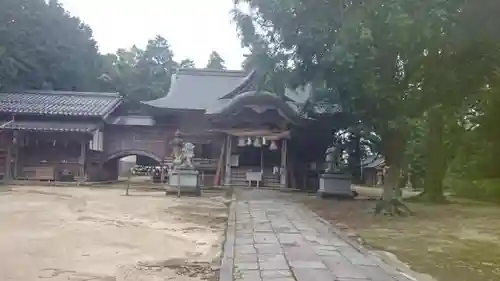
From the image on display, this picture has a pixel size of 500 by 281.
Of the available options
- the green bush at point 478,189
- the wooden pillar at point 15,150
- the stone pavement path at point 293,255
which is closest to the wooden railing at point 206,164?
the wooden pillar at point 15,150

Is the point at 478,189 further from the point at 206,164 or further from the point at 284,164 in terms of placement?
the point at 206,164

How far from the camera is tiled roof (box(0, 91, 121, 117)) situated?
914 inches

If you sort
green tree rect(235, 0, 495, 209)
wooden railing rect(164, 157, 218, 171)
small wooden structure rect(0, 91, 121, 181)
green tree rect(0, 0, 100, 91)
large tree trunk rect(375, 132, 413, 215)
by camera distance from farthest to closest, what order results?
green tree rect(0, 0, 100, 91)
small wooden structure rect(0, 91, 121, 181)
wooden railing rect(164, 157, 218, 171)
large tree trunk rect(375, 132, 413, 215)
green tree rect(235, 0, 495, 209)

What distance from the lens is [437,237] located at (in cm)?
878

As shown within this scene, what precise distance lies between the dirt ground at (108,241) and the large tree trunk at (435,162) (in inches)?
334

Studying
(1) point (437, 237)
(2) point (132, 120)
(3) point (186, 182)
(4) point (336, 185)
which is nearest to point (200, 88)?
(2) point (132, 120)

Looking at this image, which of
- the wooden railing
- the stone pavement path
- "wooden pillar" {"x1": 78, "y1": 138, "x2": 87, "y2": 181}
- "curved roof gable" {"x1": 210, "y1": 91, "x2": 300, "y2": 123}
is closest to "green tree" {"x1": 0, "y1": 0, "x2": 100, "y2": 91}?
"wooden pillar" {"x1": 78, "y1": 138, "x2": 87, "y2": 181}

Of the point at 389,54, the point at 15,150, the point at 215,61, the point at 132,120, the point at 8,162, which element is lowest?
the point at 8,162

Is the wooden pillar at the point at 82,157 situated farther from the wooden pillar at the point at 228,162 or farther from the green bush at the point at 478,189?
the green bush at the point at 478,189

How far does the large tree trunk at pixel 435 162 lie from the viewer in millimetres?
17391

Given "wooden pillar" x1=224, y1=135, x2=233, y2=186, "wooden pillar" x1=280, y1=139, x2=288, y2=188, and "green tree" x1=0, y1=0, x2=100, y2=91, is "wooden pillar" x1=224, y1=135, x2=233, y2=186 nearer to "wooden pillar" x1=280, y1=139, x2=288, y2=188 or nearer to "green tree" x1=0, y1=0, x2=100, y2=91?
"wooden pillar" x1=280, y1=139, x2=288, y2=188

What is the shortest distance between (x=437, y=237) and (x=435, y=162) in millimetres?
9501

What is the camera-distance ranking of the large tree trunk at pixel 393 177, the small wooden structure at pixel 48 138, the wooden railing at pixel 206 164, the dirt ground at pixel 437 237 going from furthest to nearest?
the small wooden structure at pixel 48 138 → the wooden railing at pixel 206 164 → the large tree trunk at pixel 393 177 → the dirt ground at pixel 437 237

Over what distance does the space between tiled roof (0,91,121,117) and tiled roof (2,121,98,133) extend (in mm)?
496
